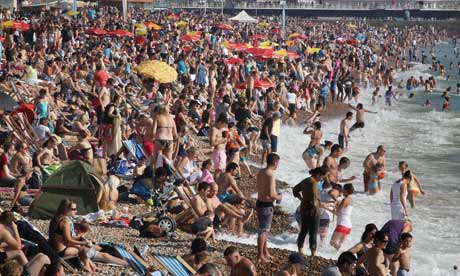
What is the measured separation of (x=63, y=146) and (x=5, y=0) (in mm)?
24528

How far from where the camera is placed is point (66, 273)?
8.34 meters

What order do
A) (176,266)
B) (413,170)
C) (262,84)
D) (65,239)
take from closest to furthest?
1. (176,266)
2. (65,239)
3. (413,170)
4. (262,84)

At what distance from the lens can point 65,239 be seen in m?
8.41

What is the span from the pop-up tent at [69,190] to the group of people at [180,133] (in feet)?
1.17

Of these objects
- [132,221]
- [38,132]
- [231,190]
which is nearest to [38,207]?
[132,221]

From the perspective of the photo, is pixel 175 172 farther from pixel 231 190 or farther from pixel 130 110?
pixel 130 110

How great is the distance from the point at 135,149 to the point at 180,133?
1004mm

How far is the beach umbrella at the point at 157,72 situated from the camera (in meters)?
17.9

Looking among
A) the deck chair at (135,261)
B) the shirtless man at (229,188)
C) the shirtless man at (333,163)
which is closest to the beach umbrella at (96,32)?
the shirtless man at (333,163)

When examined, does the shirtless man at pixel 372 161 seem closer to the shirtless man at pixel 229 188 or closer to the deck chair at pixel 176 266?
the shirtless man at pixel 229 188

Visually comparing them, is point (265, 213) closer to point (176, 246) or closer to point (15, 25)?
point (176, 246)

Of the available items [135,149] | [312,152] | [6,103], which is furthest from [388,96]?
[6,103]

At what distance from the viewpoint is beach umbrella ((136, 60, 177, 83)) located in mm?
17906

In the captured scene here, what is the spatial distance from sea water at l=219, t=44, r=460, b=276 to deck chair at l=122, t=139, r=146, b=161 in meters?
2.57
